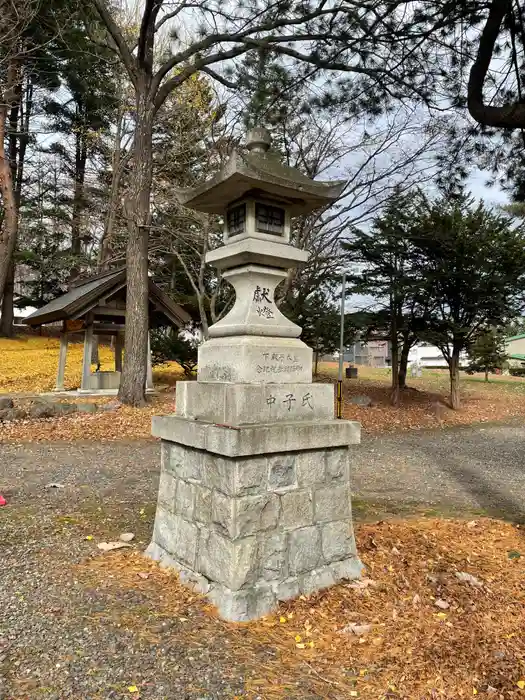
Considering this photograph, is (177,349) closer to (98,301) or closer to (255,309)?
(98,301)

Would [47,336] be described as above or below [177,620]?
above

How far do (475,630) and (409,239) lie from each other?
10.9 metres

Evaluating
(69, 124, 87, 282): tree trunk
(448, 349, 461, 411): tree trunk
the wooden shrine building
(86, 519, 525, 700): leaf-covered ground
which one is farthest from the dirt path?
→ (69, 124, 87, 282): tree trunk

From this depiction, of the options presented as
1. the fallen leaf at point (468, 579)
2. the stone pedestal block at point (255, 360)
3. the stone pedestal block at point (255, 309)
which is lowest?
the fallen leaf at point (468, 579)

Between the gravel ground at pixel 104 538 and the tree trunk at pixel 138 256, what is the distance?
293 cm

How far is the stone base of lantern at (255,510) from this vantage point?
120 inches

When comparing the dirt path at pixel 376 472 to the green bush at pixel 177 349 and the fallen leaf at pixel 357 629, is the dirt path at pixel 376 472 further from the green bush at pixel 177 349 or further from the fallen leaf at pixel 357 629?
the green bush at pixel 177 349

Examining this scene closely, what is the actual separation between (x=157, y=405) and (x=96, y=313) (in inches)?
146

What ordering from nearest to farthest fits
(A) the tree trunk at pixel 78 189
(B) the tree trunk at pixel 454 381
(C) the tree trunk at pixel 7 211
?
1. (C) the tree trunk at pixel 7 211
2. (B) the tree trunk at pixel 454 381
3. (A) the tree trunk at pixel 78 189

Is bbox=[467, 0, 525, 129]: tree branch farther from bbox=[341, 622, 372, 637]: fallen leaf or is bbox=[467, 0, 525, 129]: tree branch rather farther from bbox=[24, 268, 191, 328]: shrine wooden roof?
bbox=[24, 268, 191, 328]: shrine wooden roof

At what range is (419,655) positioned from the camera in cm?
264

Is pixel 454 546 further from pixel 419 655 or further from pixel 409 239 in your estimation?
pixel 409 239

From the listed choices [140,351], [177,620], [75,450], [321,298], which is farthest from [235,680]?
[321,298]

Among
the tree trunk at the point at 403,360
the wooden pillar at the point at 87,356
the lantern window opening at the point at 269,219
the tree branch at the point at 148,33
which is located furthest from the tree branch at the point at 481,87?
the wooden pillar at the point at 87,356
